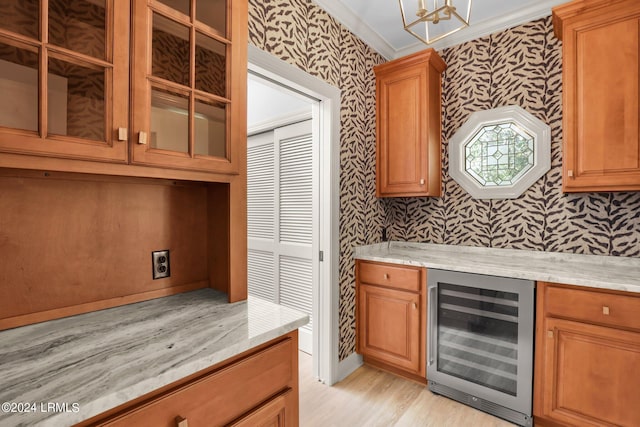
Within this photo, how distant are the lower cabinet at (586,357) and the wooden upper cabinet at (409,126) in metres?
1.18

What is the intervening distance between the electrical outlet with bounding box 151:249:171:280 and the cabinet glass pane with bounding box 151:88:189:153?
20.2 inches

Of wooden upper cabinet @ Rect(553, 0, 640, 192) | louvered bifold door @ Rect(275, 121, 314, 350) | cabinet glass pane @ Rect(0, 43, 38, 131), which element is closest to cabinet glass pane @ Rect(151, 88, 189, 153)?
cabinet glass pane @ Rect(0, 43, 38, 131)

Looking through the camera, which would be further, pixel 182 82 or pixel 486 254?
pixel 486 254

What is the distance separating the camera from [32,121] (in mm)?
833

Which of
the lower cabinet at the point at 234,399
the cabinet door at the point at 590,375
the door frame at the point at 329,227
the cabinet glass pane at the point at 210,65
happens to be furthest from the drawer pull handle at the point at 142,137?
the cabinet door at the point at 590,375

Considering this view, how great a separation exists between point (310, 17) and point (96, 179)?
1.69 metres

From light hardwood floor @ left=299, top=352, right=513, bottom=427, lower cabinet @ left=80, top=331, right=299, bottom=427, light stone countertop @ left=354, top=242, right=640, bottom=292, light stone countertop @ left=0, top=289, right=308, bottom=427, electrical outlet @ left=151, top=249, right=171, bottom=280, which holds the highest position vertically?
electrical outlet @ left=151, top=249, right=171, bottom=280

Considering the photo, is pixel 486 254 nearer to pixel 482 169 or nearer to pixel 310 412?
pixel 482 169

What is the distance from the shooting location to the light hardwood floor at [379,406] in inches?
74.6

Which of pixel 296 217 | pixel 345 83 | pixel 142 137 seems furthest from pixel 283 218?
pixel 142 137

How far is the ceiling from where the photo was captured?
2.22 metres

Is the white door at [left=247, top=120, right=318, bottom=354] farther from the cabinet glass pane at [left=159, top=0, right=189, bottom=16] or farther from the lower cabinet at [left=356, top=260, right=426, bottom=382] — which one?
the cabinet glass pane at [left=159, top=0, right=189, bottom=16]

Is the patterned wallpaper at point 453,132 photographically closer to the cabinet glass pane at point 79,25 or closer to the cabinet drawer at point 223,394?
the cabinet glass pane at point 79,25

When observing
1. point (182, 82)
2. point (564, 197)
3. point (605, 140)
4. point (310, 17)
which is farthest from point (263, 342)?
point (564, 197)
